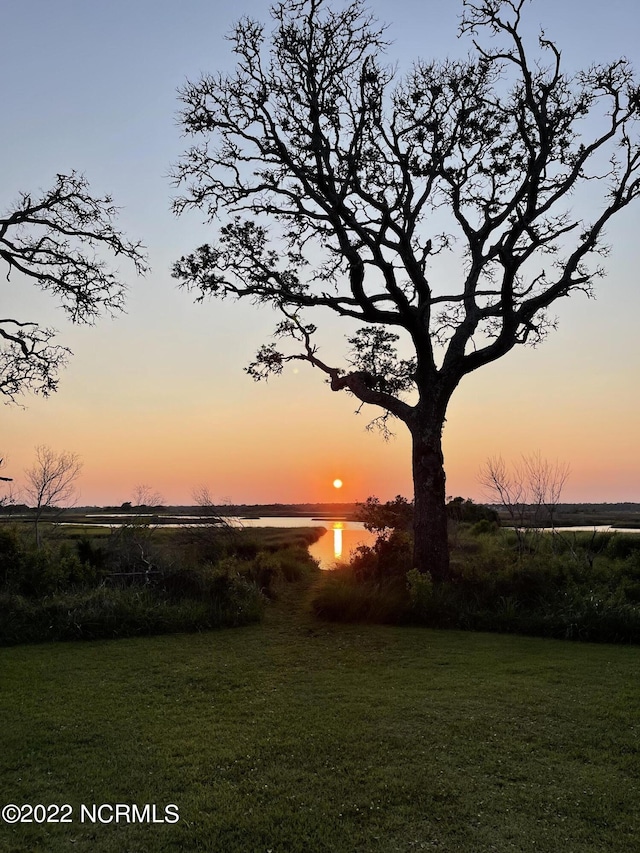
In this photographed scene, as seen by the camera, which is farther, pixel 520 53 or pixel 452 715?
pixel 520 53

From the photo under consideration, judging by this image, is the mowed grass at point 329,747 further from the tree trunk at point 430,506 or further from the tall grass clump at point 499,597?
the tree trunk at point 430,506

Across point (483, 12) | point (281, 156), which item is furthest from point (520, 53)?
point (281, 156)

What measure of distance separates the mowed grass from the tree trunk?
13.0 ft

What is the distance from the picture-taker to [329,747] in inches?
225

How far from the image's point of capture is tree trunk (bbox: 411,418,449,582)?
534 inches

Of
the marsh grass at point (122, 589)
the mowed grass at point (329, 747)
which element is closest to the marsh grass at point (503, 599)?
the mowed grass at point (329, 747)

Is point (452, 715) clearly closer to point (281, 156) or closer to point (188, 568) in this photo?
point (188, 568)

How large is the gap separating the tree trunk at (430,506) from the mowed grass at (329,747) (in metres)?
3.95

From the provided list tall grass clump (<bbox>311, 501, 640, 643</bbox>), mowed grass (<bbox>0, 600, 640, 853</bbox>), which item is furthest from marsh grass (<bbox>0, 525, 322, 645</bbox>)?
tall grass clump (<bbox>311, 501, 640, 643</bbox>)

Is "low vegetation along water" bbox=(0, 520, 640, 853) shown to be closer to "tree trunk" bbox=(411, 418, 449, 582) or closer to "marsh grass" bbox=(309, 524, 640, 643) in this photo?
"marsh grass" bbox=(309, 524, 640, 643)

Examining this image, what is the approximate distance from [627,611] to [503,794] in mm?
7275

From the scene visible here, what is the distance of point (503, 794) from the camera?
15.8 ft

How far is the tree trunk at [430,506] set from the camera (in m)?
13.6

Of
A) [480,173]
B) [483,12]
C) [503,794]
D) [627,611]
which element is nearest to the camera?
[503,794]
